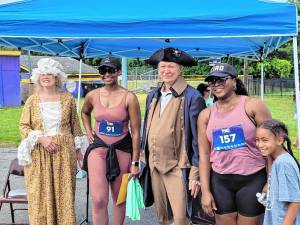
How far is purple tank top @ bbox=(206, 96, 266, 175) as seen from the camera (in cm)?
323

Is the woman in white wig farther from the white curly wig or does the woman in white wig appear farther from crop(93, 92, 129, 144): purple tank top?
crop(93, 92, 129, 144): purple tank top

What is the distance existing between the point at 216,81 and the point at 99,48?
5.07 metres

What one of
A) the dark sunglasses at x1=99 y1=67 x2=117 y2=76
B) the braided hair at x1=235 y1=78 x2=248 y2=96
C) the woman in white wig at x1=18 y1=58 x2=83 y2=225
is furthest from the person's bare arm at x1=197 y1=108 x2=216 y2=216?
the woman in white wig at x1=18 y1=58 x2=83 y2=225

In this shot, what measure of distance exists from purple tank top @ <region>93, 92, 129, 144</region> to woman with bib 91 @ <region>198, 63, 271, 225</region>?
2.99 ft

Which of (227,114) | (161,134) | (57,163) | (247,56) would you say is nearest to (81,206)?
(57,163)

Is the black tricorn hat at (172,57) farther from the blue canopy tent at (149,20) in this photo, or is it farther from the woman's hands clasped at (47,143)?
the woman's hands clasped at (47,143)

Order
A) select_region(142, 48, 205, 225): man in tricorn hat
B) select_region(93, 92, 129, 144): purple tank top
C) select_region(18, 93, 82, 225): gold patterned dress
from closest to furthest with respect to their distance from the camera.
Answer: select_region(142, 48, 205, 225): man in tricorn hat < select_region(93, 92, 129, 144): purple tank top < select_region(18, 93, 82, 225): gold patterned dress

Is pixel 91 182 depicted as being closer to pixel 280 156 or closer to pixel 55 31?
pixel 55 31

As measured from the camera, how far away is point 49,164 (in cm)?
419

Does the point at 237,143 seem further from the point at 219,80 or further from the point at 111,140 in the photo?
the point at 111,140

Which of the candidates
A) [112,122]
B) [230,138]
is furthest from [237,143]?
[112,122]

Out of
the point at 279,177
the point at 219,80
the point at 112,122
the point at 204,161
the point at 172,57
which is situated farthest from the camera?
the point at 112,122

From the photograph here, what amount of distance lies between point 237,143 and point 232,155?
0.31ft

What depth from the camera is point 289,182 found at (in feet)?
9.80
